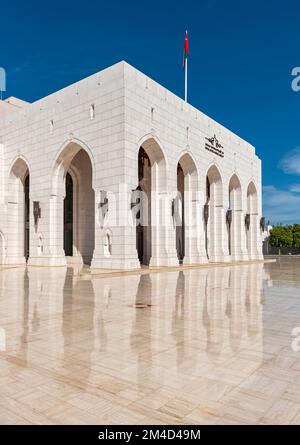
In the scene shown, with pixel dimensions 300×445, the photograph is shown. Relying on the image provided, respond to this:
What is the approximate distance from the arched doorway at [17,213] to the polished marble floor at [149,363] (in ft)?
67.3

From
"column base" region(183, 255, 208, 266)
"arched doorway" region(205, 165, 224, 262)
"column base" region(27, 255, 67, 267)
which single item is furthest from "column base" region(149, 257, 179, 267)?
"arched doorway" region(205, 165, 224, 262)

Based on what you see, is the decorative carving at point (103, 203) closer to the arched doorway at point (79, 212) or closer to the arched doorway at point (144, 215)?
the arched doorway at point (144, 215)

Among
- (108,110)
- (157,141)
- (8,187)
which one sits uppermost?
(108,110)

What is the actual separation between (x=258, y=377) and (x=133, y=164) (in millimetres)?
17830

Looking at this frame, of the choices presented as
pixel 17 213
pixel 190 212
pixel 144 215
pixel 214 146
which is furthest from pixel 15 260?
pixel 214 146

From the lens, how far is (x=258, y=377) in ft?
13.5

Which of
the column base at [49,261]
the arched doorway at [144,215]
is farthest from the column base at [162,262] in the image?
the column base at [49,261]

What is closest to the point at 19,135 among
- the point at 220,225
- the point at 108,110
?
the point at 108,110

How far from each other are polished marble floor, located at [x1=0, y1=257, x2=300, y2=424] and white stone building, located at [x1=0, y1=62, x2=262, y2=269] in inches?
496

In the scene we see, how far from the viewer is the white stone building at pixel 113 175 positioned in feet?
68.4

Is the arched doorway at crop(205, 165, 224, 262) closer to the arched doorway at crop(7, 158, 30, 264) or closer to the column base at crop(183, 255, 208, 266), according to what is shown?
the column base at crop(183, 255, 208, 266)

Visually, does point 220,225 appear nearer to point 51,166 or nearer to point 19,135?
point 51,166

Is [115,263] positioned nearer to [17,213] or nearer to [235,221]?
[17,213]

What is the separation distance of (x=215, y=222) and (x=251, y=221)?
921 centimetres
